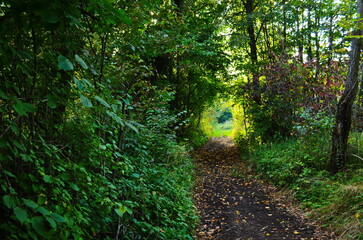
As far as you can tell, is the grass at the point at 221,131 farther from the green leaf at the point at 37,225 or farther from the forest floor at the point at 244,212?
the green leaf at the point at 37,225

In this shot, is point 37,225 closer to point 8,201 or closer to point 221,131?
point 8,201

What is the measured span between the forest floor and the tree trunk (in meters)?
1.65

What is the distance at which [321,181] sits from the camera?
5.80m

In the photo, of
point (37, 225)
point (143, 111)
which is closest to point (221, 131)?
point (143, 111)

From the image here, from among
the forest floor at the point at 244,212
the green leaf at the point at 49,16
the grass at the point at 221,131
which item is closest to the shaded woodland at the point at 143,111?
the green leaf at the point at 49,16

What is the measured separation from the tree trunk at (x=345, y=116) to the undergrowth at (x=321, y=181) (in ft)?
0.95

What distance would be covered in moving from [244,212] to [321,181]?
2.02 m

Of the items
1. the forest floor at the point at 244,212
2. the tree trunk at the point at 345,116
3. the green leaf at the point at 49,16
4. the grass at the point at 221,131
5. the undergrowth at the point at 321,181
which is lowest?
the grass at the point at 221,131

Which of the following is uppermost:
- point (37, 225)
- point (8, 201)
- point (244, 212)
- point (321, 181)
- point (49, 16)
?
point (49, 16)

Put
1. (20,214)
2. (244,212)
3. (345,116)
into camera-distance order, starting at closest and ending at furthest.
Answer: (20,214) < (244,212) < (345,116)

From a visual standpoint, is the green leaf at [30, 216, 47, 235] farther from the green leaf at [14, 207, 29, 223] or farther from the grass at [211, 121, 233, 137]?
the grass at [211, 121, 233, 137]

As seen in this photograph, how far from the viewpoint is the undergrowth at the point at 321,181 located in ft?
14.4

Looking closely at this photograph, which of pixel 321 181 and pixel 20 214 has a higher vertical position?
pixel 20 214

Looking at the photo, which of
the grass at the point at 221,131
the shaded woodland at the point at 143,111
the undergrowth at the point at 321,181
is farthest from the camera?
the grass at the point at 221,131
